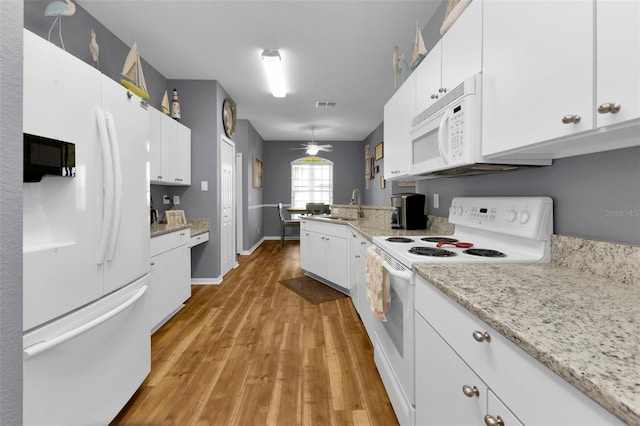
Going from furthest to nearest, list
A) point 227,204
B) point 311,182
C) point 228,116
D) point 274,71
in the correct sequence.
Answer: point 311,182 → point 227,204 → point 228,116 → point 274,71

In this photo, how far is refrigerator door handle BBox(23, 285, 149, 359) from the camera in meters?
0.95

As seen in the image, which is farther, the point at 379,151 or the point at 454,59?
the point at 379,151

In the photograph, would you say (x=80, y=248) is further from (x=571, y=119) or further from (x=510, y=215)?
(x=510, y=215)

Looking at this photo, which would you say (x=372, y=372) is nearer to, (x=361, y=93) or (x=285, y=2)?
(x=285, y=2)

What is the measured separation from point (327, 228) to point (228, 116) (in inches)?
90.8

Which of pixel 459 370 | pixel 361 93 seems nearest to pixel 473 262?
pixel 459 370

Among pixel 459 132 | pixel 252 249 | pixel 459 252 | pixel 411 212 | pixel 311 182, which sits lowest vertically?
pixel 252 249

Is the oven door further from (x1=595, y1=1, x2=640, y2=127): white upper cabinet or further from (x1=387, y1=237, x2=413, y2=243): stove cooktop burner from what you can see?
(x1=595, y1=1, x2=640, y2=127): white upper cabinet

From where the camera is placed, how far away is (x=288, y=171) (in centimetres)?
785

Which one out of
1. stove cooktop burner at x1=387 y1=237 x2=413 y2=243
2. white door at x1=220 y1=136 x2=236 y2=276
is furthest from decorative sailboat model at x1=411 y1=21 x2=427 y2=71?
white door at x1=220 y1=136 x2=236 y2=276

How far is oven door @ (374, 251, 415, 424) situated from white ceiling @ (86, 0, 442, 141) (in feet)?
7.17

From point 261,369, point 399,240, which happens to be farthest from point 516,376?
point 261,369

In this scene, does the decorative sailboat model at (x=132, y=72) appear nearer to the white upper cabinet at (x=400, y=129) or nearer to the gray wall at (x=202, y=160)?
the gray wall at (x=202, y=160)

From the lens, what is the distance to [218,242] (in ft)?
12.5
